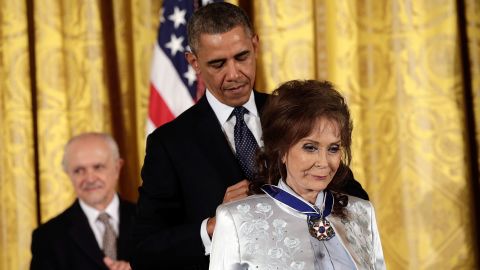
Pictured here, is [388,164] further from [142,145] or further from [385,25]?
[142,145]

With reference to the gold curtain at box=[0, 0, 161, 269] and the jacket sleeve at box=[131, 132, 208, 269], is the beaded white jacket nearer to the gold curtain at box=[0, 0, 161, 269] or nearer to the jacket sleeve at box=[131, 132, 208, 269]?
the jacket sleeve at box=[131, 132, 208, 269]

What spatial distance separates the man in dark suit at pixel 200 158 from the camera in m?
2.38

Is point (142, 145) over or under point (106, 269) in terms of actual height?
over

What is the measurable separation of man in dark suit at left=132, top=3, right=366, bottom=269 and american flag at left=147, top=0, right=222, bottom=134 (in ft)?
5.04

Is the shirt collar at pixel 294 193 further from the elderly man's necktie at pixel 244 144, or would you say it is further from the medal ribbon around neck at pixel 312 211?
the elderly man's necktie at pixel 244 144

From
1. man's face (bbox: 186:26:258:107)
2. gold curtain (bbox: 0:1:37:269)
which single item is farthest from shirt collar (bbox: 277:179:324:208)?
gold curtain (bbox: 0:1:37:269)

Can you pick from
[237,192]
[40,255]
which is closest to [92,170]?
[40,255]

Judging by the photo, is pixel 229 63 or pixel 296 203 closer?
pixel 296 203

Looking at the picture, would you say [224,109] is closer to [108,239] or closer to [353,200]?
[353,200]

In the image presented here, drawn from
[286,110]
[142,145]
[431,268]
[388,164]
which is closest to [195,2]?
[142,145]

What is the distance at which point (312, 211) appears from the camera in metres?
2.11

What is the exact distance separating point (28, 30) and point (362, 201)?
2.79 m

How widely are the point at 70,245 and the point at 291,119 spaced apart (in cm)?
212

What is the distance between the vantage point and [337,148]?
2.10 metres
